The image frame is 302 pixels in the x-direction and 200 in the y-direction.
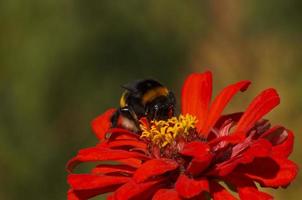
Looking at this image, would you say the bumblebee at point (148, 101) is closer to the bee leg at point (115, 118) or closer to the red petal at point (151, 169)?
the bee leg at point (115, 118)

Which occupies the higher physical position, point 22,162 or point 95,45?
point 95,45

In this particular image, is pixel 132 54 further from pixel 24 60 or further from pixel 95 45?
pixel 24 60

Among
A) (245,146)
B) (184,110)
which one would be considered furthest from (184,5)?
(245,146)

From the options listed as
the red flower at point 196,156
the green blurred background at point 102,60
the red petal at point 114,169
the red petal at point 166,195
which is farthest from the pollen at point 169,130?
the green blurred background at point 102,60

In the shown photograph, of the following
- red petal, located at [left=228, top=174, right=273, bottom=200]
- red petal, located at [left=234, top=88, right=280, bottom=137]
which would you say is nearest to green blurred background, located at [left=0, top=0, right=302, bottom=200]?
red petal, located at [left=234, top=88, right=280, bottom=137]

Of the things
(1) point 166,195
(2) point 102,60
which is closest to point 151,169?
(1) point 166,195

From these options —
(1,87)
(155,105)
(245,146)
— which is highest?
(1,87)

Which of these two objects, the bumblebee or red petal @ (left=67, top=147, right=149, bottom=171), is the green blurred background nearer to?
the bumblebee
